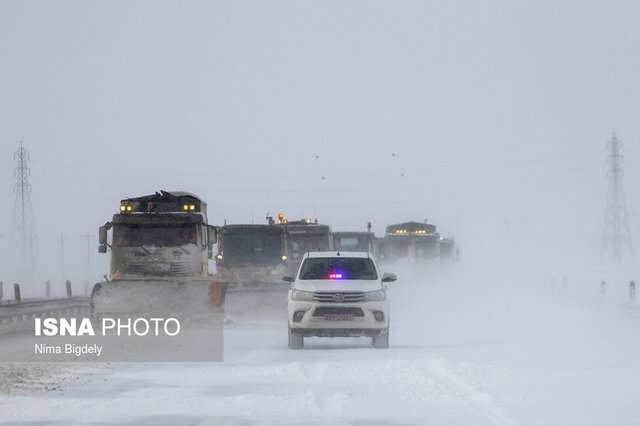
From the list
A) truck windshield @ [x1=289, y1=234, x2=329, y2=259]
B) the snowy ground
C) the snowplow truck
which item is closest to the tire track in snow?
the snowy ground

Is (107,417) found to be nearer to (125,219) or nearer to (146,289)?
(146,289)

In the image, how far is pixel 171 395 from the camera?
473 inches

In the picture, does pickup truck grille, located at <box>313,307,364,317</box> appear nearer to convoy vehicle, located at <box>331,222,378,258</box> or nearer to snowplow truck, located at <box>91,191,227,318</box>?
snowplow truck, located at <box>91,191,227,318</box>

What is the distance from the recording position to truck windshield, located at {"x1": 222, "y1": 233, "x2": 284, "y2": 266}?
107 feet

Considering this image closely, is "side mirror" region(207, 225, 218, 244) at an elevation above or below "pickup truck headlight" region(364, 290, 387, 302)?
above

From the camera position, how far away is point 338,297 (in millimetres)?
18766

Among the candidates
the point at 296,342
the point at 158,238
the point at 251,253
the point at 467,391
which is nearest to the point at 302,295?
the point at 296,342

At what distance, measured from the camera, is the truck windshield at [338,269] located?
776 inches

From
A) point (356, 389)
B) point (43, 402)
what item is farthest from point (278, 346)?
point (43, 402)

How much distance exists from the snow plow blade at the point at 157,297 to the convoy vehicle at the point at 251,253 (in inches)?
269

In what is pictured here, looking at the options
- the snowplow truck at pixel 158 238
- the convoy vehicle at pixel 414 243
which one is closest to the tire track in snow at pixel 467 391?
the snowplow truck at pixel 158 238

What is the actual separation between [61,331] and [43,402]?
1449 centimetres

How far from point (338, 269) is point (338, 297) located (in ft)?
3.80

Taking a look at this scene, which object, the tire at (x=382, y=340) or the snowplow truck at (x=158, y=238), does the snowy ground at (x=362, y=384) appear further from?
the snowplow truck at (x=158, y=238)
